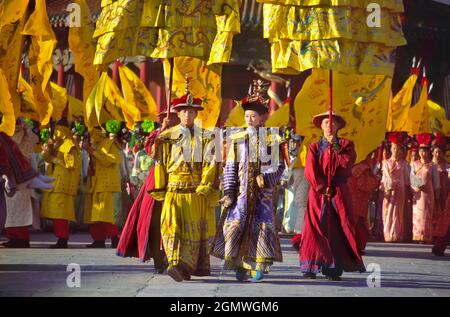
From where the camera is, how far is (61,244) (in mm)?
15383

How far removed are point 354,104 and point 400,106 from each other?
14.2 feet

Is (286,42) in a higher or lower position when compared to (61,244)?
higher

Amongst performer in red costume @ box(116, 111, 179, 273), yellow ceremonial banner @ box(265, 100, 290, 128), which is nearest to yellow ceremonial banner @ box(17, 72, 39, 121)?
performer in red costume @ box(116, 111, 179, 273)

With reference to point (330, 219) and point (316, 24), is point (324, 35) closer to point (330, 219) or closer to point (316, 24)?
point (316, 24)

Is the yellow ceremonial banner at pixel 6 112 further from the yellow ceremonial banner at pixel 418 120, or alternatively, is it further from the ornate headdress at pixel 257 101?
the yellow ceremonial banner at pixel 418 120

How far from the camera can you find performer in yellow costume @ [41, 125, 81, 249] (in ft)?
51.7

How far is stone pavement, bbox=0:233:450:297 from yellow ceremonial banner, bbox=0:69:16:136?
4.79 feet

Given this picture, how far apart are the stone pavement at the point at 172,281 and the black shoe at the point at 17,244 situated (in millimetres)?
213

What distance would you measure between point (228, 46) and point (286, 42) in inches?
25.1

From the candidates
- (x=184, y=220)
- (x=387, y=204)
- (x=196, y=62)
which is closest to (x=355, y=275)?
(x=184, y=220)

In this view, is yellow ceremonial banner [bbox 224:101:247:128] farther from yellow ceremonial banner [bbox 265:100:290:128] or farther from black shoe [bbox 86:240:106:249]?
black shoe [bbox 86:240:106:249]

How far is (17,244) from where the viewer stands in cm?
1514

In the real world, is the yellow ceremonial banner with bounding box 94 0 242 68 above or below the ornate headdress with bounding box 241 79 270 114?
above

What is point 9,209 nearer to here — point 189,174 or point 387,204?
point 189,174
